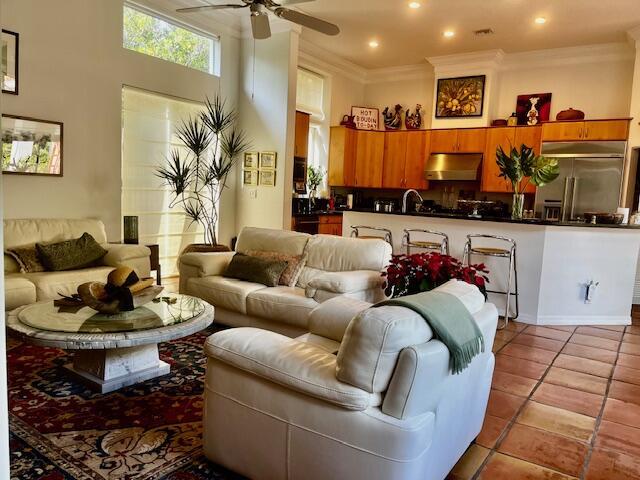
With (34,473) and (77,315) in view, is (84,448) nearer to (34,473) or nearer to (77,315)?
(34,473)

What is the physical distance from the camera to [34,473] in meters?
2.00

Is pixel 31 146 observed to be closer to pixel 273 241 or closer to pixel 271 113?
pixel 273 241

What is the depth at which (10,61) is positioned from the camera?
432cm

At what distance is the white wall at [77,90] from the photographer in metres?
4.47

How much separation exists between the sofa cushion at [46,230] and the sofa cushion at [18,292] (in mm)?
587

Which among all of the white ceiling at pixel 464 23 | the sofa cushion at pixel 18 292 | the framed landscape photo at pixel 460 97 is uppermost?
the white ceiling at pixel 464 23

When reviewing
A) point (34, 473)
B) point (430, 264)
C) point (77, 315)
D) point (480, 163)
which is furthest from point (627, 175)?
point (34, 473)

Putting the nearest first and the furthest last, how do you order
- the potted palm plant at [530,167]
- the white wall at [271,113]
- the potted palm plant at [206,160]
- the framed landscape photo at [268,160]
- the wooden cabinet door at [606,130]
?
the potted palm plant at [530,167] → the potted palm plant at [206,160] → the wooden cabinet door at [606,130] → the white wall at [271,113] → the framed landscape photo at [268,160]

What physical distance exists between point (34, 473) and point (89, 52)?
433 centimetres

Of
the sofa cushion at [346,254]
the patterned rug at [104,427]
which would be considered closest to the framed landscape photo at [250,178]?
the sofa cushion at [346,254]

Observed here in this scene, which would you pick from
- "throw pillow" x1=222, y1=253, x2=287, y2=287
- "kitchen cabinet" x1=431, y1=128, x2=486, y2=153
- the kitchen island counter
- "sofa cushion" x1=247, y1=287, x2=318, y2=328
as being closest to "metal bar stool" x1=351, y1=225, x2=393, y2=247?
the kitchen island counter

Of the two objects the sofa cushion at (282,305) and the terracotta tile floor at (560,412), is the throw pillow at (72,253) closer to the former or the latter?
the sofa cushion at (282,305)

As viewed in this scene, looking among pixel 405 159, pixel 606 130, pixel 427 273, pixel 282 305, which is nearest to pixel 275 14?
pixel 282 305

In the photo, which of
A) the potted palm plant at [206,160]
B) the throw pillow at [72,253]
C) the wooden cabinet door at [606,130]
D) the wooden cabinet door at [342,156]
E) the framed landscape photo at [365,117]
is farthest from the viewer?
the framed landscape photo at [365,117]
